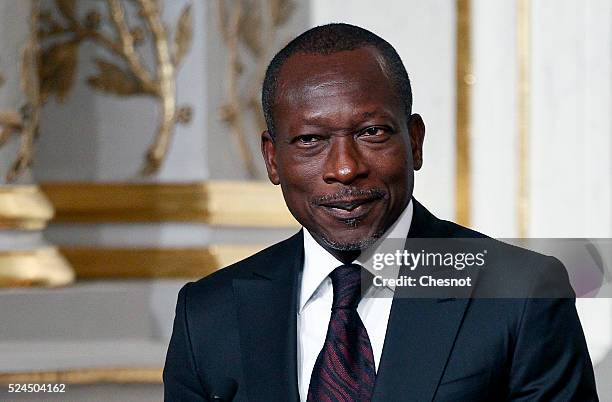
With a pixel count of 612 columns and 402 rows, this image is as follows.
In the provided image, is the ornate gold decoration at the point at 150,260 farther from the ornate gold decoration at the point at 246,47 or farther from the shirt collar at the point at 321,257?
the shirt collar at the point at 321,257

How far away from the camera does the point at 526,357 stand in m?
0.93

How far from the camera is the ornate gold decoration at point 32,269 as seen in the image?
1781mm

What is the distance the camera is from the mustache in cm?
92

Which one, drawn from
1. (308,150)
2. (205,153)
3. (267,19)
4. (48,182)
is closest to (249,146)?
(205,153)

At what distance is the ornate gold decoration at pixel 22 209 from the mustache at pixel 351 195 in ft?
3.15

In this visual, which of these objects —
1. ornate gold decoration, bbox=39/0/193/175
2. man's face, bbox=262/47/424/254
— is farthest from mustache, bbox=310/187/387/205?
ornate gold decoration, bbox=39/0/193/175

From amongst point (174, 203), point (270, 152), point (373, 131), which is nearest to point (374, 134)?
point (373, 131)

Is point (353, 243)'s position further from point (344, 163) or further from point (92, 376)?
point (92, 376)

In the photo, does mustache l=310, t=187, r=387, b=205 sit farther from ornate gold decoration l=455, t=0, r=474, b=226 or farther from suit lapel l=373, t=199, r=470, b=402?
ornate gold decoration l=455, t=0, r=474, b=226

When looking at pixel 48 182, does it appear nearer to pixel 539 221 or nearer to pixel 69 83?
pixel 69 83

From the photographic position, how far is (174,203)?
1.94 m

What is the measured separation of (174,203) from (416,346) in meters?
1.04

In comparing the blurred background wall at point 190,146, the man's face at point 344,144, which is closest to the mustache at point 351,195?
the man's face at point 344,144

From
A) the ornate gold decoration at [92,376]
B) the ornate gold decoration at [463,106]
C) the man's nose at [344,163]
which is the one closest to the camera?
the man's nose at [344,163]
